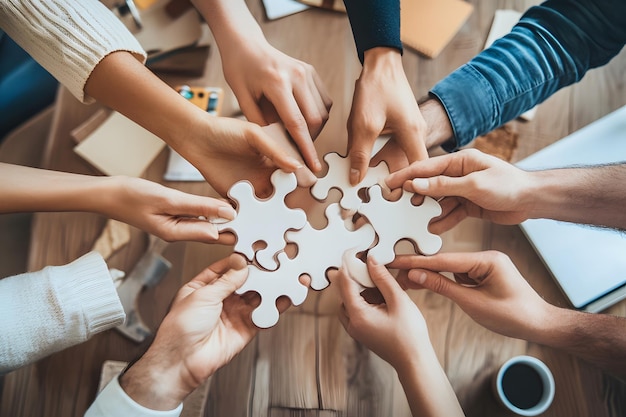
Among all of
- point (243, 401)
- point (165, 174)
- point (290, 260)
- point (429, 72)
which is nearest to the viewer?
point (290, 260)

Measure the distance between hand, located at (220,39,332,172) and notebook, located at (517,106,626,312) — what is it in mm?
548

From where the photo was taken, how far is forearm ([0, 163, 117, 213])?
903 millimetres

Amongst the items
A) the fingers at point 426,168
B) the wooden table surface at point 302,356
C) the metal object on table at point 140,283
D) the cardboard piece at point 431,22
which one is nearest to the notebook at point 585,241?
the wooden table surface at point 302,356

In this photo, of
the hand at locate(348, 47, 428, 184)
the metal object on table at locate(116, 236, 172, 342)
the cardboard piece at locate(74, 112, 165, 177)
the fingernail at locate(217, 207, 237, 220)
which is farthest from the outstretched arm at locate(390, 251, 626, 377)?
the cardboard piece at locate(74, 112, 165, 177)

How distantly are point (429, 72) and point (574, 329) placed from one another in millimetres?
727

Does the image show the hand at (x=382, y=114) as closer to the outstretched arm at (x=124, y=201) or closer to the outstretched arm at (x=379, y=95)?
the outstretched arm at (x=379, y=95)

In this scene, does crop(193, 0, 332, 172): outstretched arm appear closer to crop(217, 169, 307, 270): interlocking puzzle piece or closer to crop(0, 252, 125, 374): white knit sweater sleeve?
crop(217, 169, 307, 270): interlocking puzzle piece

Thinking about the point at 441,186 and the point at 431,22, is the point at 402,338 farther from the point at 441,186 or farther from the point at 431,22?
the point at 431,22

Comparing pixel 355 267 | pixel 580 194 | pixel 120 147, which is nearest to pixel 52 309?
pixel 120 147

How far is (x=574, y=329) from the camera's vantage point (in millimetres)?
897

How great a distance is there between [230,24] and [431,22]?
0.57m

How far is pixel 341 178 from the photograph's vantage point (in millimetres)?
953

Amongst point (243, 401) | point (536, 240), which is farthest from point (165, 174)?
point (536, 240)

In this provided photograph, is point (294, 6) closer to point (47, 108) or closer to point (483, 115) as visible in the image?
point (483, 115)
